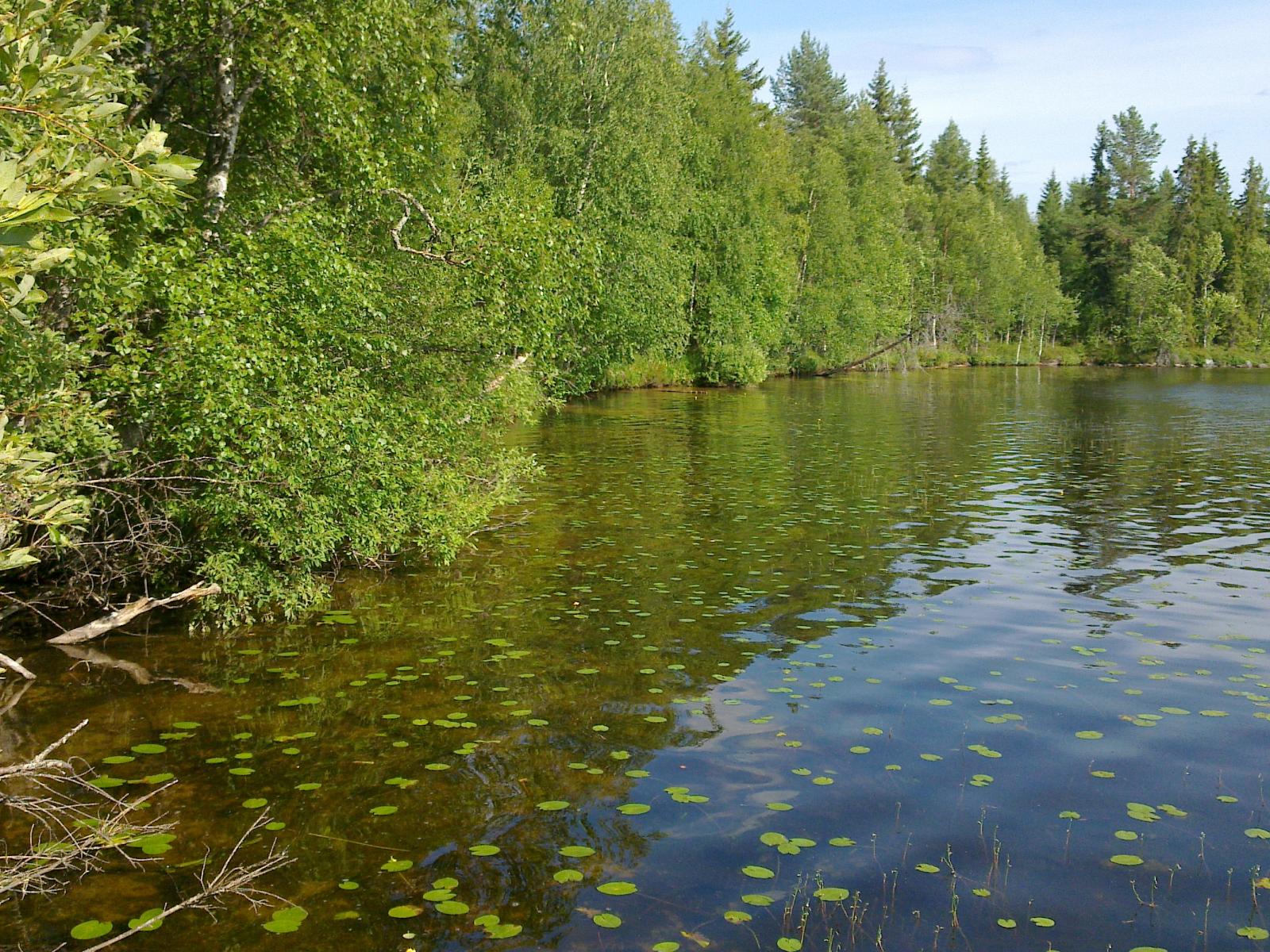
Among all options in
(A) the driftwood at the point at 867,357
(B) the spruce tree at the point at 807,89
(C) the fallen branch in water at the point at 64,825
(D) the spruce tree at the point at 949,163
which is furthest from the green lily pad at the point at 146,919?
(D) the spruce tree at the point at 949,163

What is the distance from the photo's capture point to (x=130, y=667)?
436 inches

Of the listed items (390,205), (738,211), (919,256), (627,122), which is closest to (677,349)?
(738,211)

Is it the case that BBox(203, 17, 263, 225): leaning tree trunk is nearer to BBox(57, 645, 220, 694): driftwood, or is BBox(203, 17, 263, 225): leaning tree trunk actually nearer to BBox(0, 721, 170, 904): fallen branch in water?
BBox(57, 645, 220, 694): driftwood

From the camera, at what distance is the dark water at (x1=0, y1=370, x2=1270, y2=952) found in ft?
21.4

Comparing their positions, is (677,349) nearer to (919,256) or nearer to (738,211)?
(738,211)

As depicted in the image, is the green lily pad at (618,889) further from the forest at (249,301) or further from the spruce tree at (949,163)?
the spruce tree at (949,163)

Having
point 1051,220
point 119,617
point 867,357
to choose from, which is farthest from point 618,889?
point 1051,220

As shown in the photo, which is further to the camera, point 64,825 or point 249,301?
point 249,301

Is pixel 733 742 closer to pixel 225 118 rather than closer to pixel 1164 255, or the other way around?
pixel 225 118

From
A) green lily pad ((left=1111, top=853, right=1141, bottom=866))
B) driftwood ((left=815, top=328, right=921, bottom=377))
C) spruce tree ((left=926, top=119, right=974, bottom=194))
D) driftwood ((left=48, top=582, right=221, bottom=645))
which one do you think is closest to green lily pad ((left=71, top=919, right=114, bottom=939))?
driftwood ((left=48, top=582, right=221, bottom=645))

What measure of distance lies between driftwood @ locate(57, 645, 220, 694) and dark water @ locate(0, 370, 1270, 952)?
143mm

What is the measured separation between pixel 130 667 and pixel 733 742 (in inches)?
267

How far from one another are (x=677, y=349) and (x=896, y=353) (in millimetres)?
39555

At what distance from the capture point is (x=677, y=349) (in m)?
53.4
